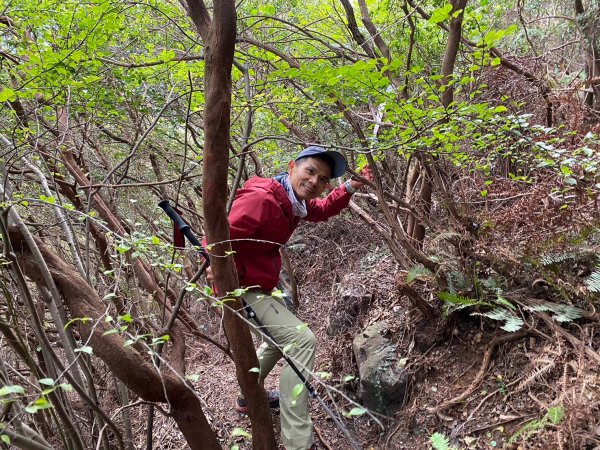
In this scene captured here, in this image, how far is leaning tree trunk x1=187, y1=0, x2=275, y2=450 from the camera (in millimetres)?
1865

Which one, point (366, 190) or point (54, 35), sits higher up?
point (54, 35)

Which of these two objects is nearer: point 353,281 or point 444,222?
point 444,222

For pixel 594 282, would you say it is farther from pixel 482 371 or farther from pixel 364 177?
pixel 364 177

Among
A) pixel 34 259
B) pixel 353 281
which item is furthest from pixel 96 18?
pixel 353 281

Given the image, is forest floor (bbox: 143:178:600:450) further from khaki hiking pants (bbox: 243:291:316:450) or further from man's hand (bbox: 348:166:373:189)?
man's hand (bbox: 348:166:373:189)

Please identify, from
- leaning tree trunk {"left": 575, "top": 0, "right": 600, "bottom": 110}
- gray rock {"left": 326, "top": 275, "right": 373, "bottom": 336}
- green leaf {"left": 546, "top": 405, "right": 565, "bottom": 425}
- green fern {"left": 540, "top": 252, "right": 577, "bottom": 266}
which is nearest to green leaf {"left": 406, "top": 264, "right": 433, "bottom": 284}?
green fern {"left": 540, "top": 252, "right": 577, "bottom": 266}

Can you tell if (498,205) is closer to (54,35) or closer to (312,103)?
(312,103)

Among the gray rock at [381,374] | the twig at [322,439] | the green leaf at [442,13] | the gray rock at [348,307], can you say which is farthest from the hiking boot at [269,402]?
the green leaf at [442,13]

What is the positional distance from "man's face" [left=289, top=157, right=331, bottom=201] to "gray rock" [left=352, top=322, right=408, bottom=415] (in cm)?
168

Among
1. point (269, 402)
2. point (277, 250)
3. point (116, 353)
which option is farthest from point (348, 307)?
point (116, 353)

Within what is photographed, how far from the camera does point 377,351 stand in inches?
154

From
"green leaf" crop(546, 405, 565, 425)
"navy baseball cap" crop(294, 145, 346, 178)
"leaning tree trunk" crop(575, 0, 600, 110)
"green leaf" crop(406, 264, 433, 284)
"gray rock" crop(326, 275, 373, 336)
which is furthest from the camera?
"leaning tree trunk" crop(575, 0, 600, 110)

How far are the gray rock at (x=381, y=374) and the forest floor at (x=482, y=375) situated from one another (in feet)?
0.26

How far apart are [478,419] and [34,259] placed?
3185 millimetres
